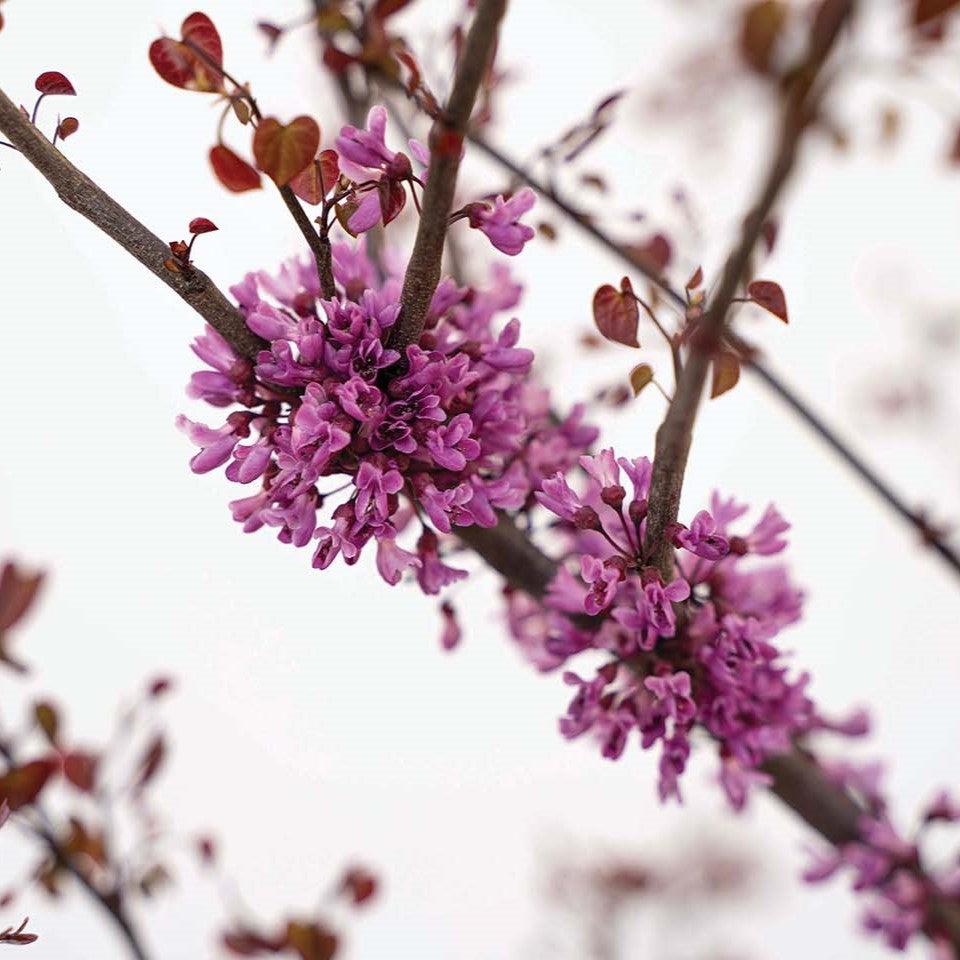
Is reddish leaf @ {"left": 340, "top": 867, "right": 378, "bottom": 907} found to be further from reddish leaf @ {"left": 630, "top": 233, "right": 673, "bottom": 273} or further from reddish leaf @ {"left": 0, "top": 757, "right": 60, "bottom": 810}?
reddish leaf @ {"left": 630, "top": 233, "right": 673, "bottom": 273}

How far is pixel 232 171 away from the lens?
27.4 inches

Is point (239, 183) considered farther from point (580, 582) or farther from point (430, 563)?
point (580, 582)

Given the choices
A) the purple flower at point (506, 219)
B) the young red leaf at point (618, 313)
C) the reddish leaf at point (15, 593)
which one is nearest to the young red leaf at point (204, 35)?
the purple flower at point (506, 219)

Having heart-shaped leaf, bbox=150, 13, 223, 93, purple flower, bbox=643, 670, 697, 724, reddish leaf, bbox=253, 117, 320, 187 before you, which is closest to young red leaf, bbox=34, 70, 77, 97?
heart-shaped leaf, bbox=150, 13, 223, 93

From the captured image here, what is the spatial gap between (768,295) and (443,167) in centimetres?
30

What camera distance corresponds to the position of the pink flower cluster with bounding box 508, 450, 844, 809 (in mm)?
779

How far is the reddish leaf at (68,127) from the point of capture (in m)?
0.72

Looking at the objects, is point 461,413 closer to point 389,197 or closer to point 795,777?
point 389,197

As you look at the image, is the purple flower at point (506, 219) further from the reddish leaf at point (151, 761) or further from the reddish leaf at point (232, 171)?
the reddish leaf at point (151, 761)

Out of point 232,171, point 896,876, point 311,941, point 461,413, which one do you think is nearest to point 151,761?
point 311,941

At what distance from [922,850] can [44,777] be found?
1.08m

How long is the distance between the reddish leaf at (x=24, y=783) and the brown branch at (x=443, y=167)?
559 millimetres

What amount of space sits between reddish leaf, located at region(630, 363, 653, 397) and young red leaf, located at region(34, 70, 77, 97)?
509mm

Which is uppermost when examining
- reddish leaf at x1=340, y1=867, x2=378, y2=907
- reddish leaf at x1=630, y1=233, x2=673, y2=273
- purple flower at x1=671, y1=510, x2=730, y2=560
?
reddish leaf at x1=630, y1=233, x2=673, y2=273
